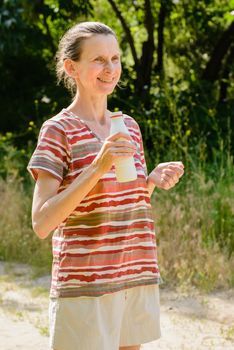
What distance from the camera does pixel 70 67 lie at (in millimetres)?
2389

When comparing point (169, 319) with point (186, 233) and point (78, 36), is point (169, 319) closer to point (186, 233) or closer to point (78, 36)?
point (186, 233)

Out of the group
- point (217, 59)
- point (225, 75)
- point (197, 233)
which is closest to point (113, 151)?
point (197, 233)

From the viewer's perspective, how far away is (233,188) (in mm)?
5848

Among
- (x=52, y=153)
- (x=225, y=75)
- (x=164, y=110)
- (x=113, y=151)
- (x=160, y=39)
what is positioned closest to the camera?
(x=113, y=151)

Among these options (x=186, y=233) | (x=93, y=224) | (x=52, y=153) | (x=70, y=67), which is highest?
(x=70, y=67)

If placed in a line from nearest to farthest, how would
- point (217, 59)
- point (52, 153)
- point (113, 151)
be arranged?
1. point (113, 151)
2. point (52, 153)
3. point (217, 59)

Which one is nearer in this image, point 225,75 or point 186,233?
point 186,233

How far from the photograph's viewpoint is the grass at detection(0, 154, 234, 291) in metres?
5.24

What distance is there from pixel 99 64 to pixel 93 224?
484 mm

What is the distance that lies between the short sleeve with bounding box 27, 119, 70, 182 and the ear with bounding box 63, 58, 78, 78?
0.65 ft

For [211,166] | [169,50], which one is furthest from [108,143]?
[169,50]

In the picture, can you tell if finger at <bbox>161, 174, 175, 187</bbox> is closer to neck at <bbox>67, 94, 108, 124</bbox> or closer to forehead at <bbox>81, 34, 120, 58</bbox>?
neck at <bbox>67, 94, 108, 124</bbox>

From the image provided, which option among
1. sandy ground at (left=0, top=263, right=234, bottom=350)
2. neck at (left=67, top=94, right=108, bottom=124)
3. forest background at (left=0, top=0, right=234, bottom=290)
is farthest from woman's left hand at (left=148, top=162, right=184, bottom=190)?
forest background at (left=0, top=0, right=234, bottom=290)

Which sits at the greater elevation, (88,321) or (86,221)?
(86,221)
